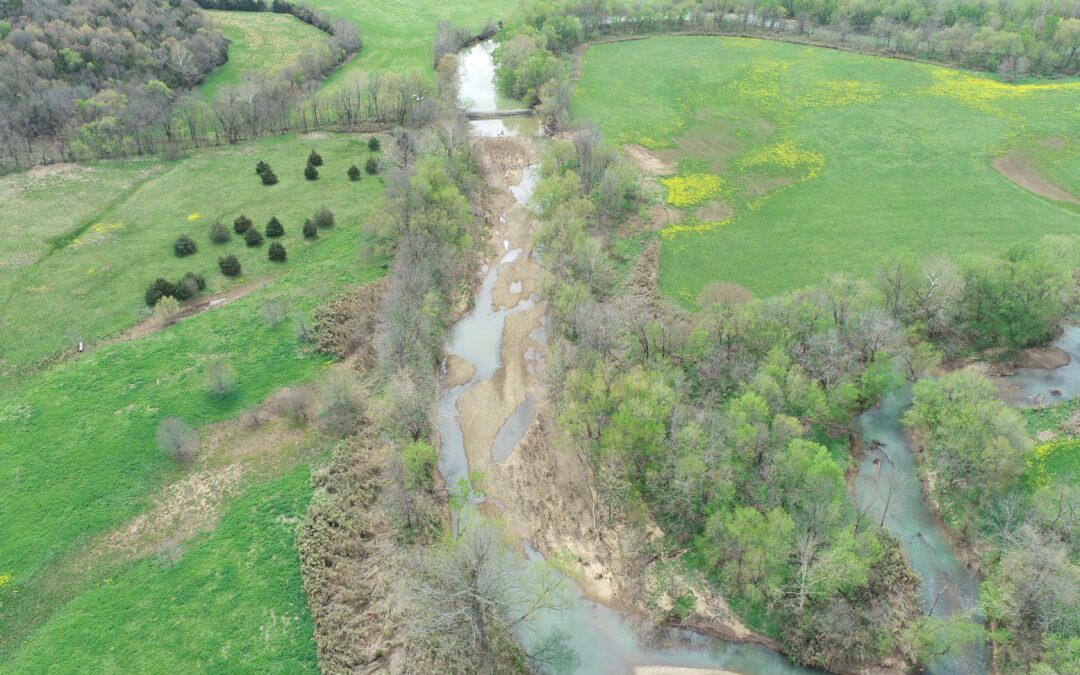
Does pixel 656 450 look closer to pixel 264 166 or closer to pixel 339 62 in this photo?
pixel 264 166

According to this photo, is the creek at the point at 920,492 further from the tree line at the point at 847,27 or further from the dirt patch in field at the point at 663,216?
the tree line at the point at 847,27

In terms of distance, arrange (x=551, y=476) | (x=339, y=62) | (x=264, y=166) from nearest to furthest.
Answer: (x=551, y=476) < (x=264, y=166) < (x=339, y=62)

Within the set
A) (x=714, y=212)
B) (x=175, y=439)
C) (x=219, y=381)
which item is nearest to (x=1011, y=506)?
(x=714, y=212)

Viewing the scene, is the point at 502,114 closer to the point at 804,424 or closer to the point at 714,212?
the point at 714,212

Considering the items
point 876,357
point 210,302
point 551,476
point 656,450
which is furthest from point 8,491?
point 876,357

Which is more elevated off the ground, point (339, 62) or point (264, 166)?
point (339, 62)

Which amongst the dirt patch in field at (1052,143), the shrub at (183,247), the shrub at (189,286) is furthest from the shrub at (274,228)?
the dirt patch in field at (1052,143)

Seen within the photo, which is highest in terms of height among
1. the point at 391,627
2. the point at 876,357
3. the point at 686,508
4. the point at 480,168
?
the point at 480,168
